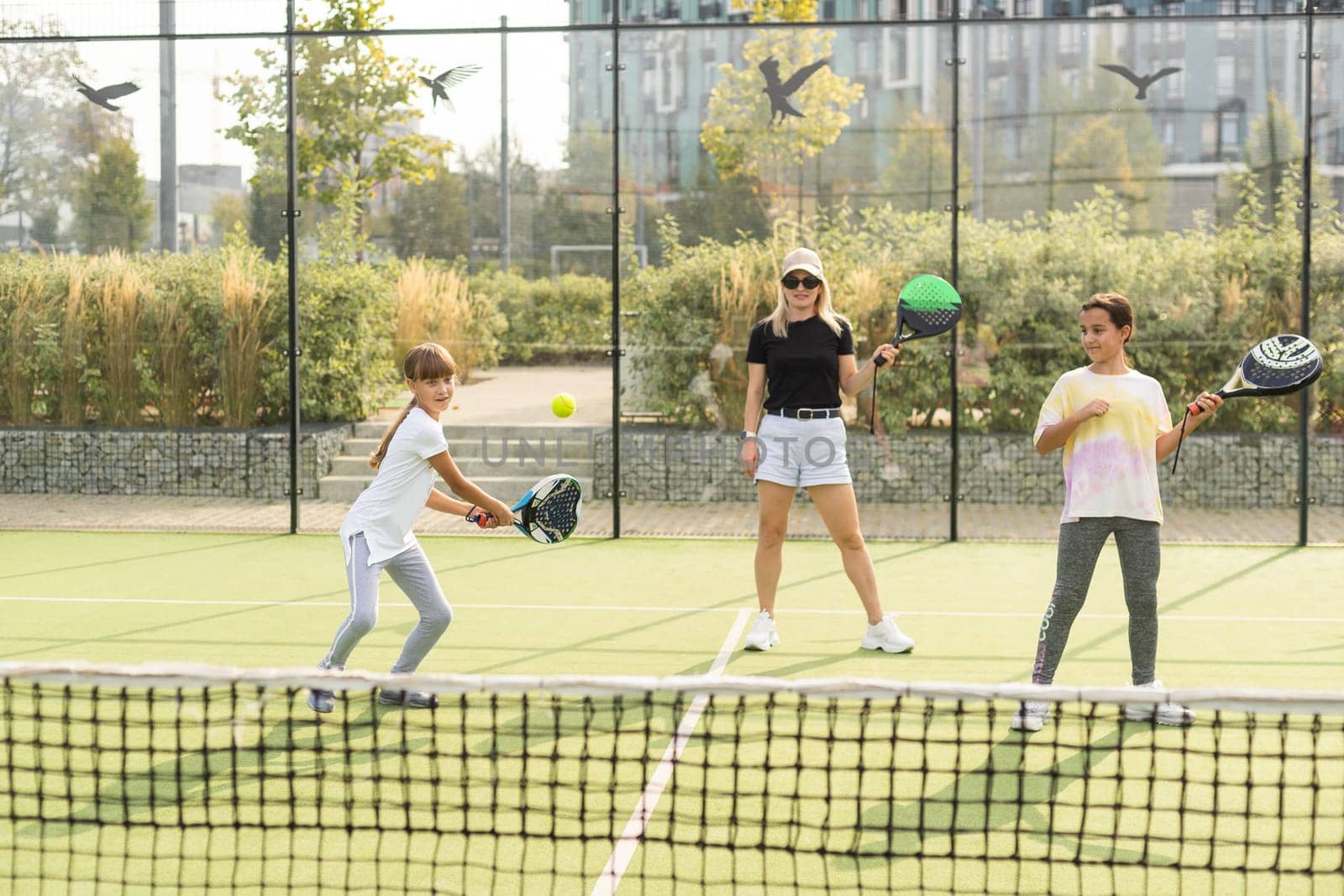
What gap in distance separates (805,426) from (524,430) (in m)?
4.26

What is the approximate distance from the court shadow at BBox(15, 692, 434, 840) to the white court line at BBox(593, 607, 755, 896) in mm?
606

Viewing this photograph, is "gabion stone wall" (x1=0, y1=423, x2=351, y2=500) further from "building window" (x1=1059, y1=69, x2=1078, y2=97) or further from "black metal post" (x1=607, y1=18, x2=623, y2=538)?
"building window" (x1=1059, y1=69, x2=1078, y2=97)

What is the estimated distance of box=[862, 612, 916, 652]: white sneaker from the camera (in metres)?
6.40

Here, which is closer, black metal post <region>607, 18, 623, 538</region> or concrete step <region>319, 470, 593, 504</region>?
black metal post <region>607, 18, 623, 538</region>

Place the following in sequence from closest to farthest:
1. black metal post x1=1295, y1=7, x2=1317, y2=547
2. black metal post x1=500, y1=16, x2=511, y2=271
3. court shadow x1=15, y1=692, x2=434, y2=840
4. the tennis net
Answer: the tennis net < court shadow x1=15, y1=692, x2=434, y2=840 < black metal post x1=1295, y1=7, x2=1317, y2=547 < black metal post x1=500, y1=16, x2=511, y2=271

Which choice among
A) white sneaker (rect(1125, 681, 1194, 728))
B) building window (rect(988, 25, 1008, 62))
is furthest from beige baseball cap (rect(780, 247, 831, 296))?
building window (rect(988, 25, 1008, 62))

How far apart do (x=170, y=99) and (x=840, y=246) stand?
4.50 metres

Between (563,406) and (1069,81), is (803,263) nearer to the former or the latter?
(563,406)

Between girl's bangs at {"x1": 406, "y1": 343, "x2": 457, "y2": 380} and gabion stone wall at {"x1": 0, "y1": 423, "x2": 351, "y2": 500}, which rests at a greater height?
girl's bangs at {"x1": 406, "y1": 343, "x2": 457, "y2": 380}

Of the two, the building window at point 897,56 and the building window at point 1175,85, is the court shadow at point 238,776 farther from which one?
the building window at point 1175,85

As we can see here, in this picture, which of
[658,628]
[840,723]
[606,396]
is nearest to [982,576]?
[658,628]

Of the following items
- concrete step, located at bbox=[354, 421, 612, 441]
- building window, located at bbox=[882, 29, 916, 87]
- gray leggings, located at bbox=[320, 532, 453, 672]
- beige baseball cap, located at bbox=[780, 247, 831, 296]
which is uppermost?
building window, located at bbox=[882, 29, 916, 87]

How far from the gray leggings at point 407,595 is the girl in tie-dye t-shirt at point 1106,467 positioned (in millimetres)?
1975

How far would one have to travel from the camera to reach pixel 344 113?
1010 cm
